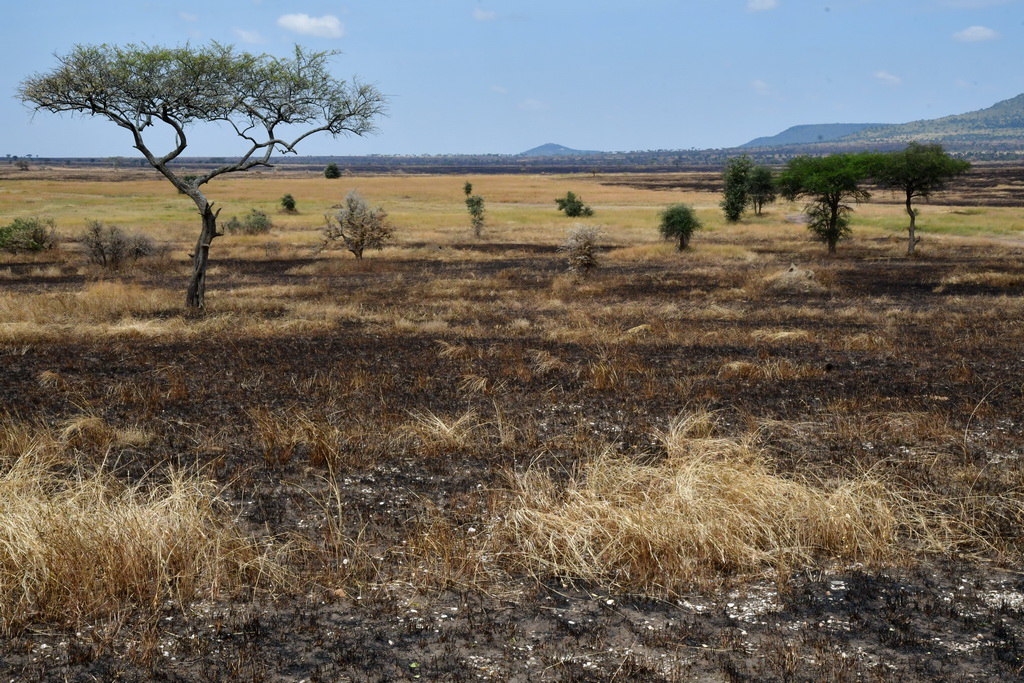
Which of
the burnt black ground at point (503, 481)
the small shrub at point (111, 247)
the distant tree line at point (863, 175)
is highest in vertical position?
the distant tree line at point (863, 175)

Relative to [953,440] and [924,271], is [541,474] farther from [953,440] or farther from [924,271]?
[924,271]

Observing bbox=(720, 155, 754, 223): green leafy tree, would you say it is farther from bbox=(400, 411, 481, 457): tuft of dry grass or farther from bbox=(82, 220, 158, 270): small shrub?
bbox=(400, 411, 481, 457): tuft of dry grass

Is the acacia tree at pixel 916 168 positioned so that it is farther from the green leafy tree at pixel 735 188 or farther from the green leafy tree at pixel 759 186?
the green leafy tree at pixel 759 186

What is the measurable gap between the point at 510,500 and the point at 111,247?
33.5m

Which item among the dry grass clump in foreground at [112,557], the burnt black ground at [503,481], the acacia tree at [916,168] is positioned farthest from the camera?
the acacia tree at [916,168]

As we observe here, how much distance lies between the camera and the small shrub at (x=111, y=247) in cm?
3544

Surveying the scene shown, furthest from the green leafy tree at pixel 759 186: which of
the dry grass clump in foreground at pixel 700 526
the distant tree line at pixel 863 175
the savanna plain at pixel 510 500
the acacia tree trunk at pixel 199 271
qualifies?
the dry grass clump in foreground at pixel 700 526

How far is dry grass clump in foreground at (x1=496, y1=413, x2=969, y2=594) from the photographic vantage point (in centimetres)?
620

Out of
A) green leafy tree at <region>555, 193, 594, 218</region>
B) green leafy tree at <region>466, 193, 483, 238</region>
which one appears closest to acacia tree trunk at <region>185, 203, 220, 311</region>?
green leafy tree at <region>466, 193, 483, 238</region>

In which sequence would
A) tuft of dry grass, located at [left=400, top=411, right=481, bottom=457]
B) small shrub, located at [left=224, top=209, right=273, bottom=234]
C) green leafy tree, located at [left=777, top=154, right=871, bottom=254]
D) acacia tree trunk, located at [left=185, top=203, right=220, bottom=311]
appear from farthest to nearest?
small shrub, located at [left=224, top=209, right=273, bottom=234] < green leafy tree, located at [left=777, top=154, right=871, bottom=254] < acacia tree trunk, located at [left=185, top=203, right=220, bottom=311] < tuft of dry grass, located at [left=400, top=411, right=481, bottom=457]

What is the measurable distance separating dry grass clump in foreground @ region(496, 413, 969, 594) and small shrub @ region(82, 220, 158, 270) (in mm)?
33079

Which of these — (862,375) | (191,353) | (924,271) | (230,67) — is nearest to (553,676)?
(862,375)

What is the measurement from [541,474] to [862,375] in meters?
7.40

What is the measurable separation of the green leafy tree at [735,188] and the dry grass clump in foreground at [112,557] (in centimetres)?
6466
